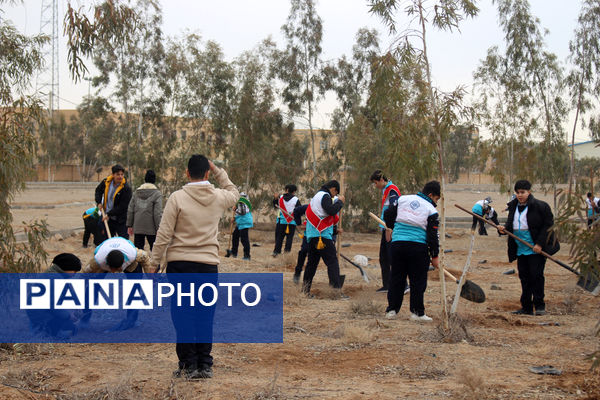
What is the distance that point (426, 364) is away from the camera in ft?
19.6

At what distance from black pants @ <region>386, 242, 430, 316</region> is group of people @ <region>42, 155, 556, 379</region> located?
1 centimetres

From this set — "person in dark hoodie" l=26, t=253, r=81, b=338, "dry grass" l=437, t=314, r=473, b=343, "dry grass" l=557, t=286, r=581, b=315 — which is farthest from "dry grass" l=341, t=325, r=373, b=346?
"dry grass" l=557, t=286, r=581, b=315

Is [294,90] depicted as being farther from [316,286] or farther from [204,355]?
[204,355]

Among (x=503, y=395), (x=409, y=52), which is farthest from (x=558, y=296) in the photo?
(x=503, y=395)

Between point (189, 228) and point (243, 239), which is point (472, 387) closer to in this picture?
point (189, 228)

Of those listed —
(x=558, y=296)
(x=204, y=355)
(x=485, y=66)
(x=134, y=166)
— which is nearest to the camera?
(x=204, y=355)

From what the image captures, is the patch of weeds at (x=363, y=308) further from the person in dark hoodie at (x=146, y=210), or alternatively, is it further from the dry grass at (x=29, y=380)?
the dry grass at (x=29, y=380)

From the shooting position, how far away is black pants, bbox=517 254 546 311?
8930 millimetres

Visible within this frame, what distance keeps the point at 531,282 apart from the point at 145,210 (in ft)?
19.0

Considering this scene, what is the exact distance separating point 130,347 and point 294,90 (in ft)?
66.9

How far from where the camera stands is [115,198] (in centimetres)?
1030

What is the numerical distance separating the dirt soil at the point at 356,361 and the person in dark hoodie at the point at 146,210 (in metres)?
2.41

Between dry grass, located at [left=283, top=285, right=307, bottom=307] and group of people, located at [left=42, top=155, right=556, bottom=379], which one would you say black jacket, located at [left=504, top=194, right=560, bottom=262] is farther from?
dry grass, located at [left=283, top=285, right=307, bottom=307]

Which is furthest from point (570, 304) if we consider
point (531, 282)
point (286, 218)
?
point (286, 218)
